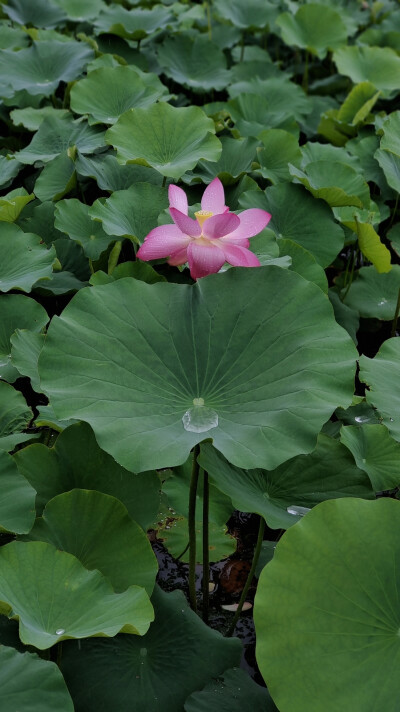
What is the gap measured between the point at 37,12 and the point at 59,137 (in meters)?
1.20

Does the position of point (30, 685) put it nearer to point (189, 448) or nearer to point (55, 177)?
point (189, 448)

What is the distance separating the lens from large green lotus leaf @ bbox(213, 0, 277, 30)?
132 inches

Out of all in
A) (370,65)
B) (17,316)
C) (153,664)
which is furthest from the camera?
(370,65)

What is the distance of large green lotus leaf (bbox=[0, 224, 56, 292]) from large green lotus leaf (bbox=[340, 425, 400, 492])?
791mm

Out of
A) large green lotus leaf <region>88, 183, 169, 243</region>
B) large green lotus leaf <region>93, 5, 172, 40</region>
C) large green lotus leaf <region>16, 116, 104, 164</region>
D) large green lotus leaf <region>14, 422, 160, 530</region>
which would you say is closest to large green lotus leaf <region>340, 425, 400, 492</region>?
large green lotus leaf <region>14, 422, 160, 530</region>

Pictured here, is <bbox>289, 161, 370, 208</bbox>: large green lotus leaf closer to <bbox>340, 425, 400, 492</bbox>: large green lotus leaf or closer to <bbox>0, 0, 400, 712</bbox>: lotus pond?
<bbox>0, 0, 400, 712</bbox>: lotus pond

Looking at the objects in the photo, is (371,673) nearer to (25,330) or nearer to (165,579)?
(165,579)

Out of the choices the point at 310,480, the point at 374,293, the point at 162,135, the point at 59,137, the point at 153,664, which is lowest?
the point at 374,293

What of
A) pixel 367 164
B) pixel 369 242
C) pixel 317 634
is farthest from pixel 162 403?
pixel 367 164

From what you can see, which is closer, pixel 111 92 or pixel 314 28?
pixel 111 92

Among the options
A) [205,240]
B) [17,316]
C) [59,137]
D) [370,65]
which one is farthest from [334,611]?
[370,65]

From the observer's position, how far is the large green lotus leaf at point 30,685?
880 millimetres

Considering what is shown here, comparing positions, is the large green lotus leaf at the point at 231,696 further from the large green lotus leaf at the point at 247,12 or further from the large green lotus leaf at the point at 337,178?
the large green lotus leaf at the point at 247,12

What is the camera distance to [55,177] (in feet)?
6.73
